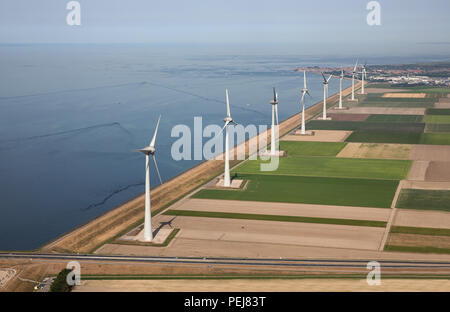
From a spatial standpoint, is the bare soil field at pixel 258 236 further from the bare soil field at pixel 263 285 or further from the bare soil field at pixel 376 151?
the bare soil field at pixel 376 151

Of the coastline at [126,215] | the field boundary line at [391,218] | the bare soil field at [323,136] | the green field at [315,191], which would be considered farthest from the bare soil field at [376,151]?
the coastline at [126,215]

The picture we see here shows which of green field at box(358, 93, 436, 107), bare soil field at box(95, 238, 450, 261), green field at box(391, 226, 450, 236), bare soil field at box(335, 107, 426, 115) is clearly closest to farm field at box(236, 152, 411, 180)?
green field at box(391, 226, 450, 236)

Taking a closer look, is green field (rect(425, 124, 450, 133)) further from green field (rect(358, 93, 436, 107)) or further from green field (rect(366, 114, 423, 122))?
green field (rect(358, 93, 436, 107))

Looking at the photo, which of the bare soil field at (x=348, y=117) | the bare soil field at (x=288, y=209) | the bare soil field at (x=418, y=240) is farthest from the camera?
the bare soil field at (x=348, y=117)

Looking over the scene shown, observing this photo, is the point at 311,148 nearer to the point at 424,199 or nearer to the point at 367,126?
the point at 367,126

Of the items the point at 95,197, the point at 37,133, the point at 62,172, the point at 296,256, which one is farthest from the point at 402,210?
the point at 37,133
